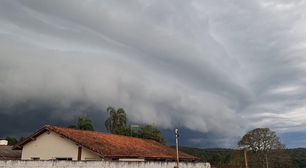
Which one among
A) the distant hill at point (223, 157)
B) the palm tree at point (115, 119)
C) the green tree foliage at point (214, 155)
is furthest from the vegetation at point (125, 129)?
the green tree foliage at point (214, 155)

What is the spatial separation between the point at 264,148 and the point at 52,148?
30.9m

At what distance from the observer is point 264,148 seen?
40.6m

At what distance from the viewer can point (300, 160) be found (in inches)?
2785

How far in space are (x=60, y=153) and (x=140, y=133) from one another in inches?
898

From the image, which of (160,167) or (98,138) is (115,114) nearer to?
(98,138)

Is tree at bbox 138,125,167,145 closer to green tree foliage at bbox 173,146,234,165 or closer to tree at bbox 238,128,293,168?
tree at bbox 238,128,293,168

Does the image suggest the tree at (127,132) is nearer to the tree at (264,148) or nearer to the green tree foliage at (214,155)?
the tree at (264,148)

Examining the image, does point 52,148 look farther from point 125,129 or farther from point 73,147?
point 125,129

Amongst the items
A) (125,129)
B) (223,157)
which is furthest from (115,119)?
(223,157)

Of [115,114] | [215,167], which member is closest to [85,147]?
[215,167]

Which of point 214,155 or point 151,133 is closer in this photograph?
point 151,133

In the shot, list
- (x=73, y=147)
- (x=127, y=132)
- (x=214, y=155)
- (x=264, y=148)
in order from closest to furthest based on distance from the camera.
Result: 1. (x=73, y=147)
2. (x=264, y=148)
3. (x=127, y=132)
4. (x=214, y=155)

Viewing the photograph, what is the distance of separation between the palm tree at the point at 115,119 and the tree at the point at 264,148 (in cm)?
2121

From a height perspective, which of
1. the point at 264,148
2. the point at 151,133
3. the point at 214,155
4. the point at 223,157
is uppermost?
the point at 151,133
